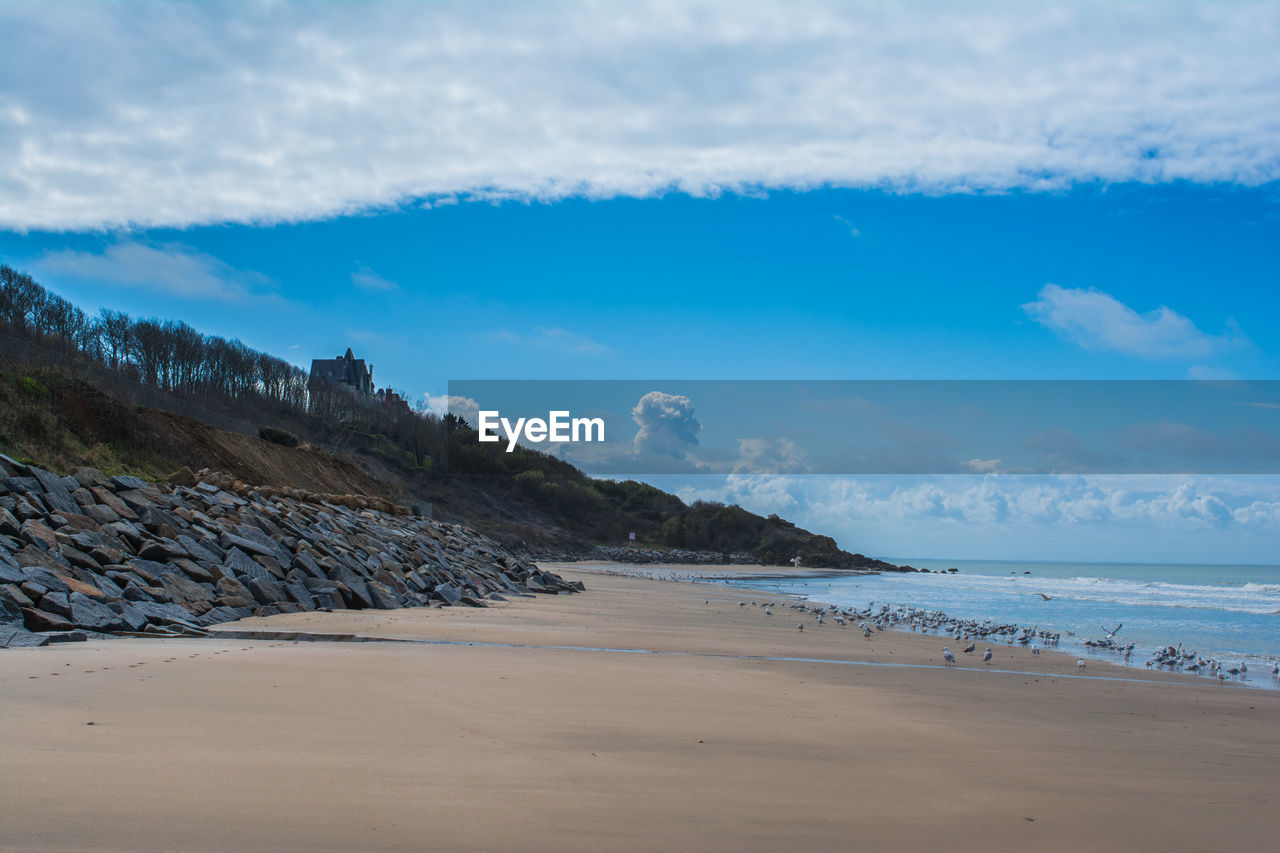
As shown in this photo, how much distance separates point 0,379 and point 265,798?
2317cm

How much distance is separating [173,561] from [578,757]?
24.1ft

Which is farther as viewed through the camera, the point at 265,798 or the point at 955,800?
the point at 955,800

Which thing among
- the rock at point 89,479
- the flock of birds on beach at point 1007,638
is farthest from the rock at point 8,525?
the flock of birds on beach at point 1007,638

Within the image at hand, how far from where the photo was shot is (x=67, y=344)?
4284 centimetres

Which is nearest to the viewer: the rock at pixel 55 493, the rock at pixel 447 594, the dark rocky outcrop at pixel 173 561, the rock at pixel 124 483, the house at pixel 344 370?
the dark rocky outcrop at pixel 173 561

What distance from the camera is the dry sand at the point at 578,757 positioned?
9.31ft

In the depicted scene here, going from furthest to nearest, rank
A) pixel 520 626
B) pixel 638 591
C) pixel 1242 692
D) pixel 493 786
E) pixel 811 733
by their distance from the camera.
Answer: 1. pixel 638 591
2. pixel 520 626
3. pixel 1242 692
4. pixel 811 733
5. pixel 493 786

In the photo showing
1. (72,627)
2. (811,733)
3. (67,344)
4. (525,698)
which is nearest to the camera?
(811,733)

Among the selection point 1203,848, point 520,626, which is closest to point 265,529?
point 520,626

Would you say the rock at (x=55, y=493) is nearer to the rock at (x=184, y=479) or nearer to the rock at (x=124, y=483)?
the rock at (x=124, y=483)

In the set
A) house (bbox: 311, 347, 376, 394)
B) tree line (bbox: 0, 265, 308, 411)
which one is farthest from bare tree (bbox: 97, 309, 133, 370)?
house (bbox: 311, 347, 376, 394)

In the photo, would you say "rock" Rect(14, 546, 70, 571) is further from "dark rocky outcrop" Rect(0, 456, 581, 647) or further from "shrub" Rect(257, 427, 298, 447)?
"shrub" Rect(257, 427, 298, 447)

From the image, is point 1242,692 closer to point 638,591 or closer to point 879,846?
point 879,846

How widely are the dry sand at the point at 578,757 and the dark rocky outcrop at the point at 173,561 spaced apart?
41.6 inches
